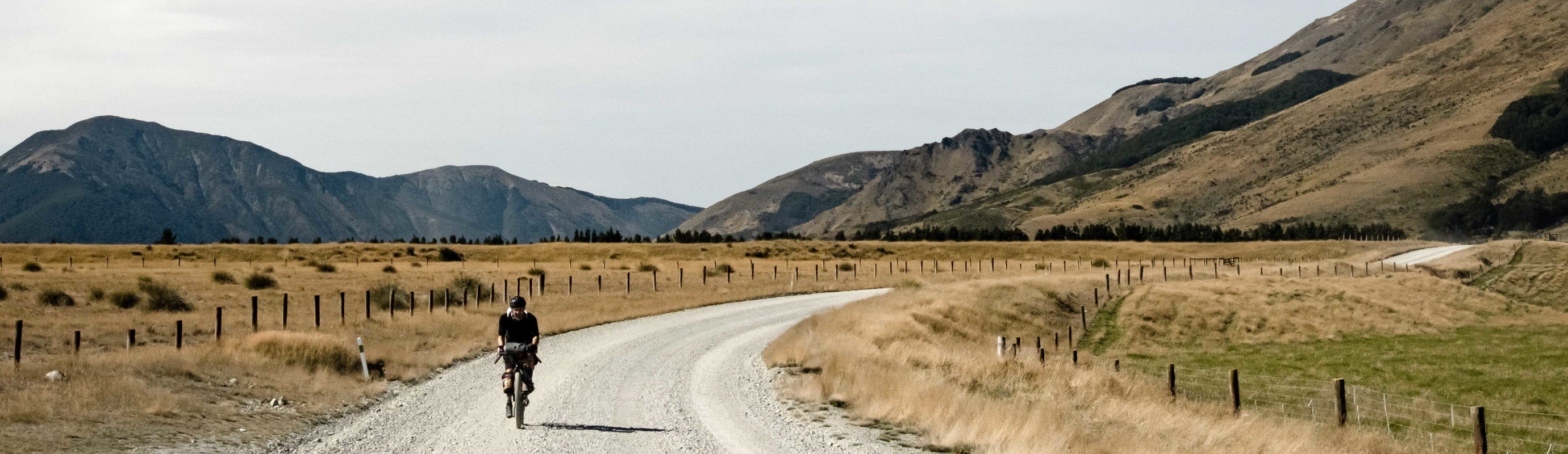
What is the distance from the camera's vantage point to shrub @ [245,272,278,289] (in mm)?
54250

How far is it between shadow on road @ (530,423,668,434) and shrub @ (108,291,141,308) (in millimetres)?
35998

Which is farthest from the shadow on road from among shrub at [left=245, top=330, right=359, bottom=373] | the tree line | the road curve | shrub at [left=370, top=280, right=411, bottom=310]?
the tree line

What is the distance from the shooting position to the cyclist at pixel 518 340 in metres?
14.9

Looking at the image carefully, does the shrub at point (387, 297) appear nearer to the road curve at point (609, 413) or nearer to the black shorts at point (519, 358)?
the road curve at point (609, 413)

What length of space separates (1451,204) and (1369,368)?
188943mm

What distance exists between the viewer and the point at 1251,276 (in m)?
64.9

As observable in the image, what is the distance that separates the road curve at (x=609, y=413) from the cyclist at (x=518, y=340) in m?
0.77

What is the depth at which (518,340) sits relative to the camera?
15.4 metres

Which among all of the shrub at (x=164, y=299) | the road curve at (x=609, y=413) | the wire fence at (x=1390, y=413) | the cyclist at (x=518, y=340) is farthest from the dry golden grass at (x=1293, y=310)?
the shrub at (x=164, y=299)

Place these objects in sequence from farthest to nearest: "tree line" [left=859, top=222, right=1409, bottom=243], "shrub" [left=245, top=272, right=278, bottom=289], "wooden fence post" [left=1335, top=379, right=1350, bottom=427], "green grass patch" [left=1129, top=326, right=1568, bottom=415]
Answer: "tree line" [left=859, top=222, right=1409, bottom=243] < "shrub" [left=245, top=272, right=278, bottom=289] < "green grass patch" [left=1129, top=326, right=1568, bottom=415] < "wooden fence post" [left=1335, top=379, right=1350, bottom=427]

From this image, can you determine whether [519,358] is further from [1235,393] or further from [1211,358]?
[1211,358]

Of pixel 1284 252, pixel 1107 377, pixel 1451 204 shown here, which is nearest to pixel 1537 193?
pixel 1451 204

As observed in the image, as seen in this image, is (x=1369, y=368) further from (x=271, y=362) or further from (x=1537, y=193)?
(x=1537, y=193)

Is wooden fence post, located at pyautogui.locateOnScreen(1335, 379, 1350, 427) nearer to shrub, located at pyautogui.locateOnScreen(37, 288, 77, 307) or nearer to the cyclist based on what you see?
the cyclist
